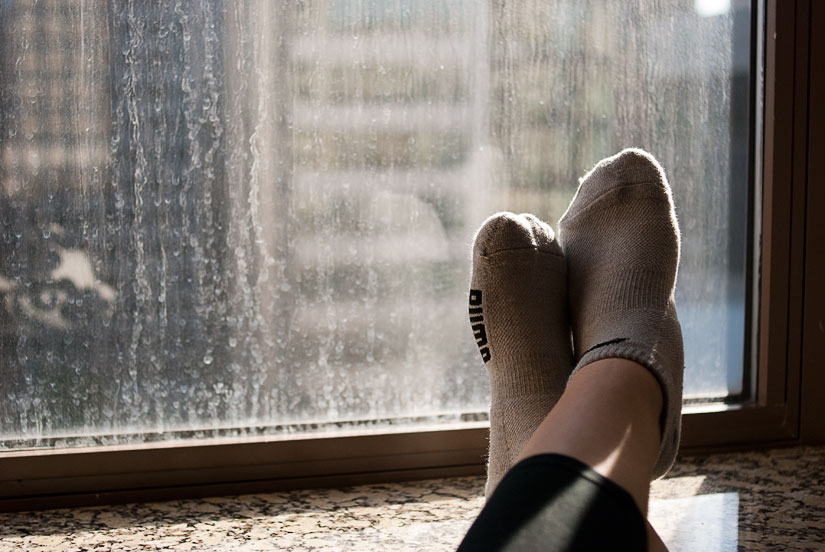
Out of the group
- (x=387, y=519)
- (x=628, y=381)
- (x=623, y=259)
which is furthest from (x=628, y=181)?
(x=387, y=519)

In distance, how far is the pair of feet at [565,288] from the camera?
2.72ft

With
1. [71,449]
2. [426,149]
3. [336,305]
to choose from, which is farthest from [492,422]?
[71,449]

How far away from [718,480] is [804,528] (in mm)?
147

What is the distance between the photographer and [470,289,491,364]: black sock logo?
2.89 feet

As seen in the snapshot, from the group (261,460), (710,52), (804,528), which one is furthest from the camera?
(710,52)

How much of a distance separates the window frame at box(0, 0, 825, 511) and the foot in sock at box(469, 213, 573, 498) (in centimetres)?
15

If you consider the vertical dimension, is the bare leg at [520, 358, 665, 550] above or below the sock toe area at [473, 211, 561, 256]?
below

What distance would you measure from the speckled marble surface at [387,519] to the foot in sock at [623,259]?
191 mm

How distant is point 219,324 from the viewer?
94 cm

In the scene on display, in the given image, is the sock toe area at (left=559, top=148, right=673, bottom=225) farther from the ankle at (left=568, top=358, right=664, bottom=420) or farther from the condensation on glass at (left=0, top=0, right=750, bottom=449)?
the ankle at (left=568, top=358, right=664, bottom=420)

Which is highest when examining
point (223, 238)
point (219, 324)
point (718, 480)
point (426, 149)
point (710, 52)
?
point (710, 52)

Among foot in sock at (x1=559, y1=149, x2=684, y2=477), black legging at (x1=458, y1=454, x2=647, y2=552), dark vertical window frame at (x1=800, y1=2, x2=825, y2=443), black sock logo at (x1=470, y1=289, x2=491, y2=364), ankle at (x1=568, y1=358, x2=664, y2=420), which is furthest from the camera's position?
dark vertical window frame at (x1=800, y1=2, x2=825, y2=443)

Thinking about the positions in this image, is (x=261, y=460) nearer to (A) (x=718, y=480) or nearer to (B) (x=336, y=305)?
(B) (x=336, y=305)

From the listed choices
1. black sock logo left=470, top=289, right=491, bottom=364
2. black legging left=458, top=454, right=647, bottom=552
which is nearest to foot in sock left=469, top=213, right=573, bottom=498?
black sock logo left=470, top=289, right=491, bottom=364
